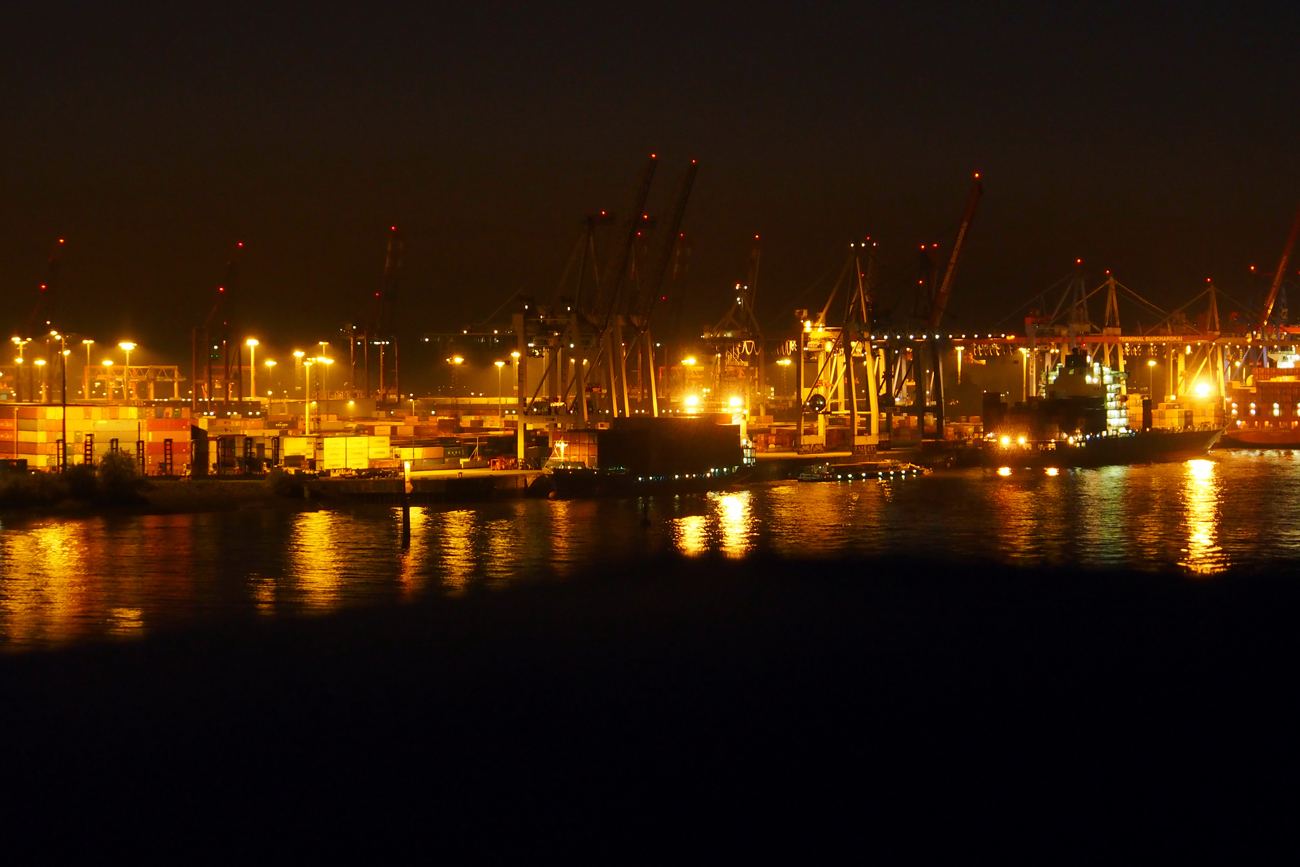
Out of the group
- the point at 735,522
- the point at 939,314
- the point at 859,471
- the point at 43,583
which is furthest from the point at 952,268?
the point at 43,583

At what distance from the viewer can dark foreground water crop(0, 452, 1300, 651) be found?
16.4 metres

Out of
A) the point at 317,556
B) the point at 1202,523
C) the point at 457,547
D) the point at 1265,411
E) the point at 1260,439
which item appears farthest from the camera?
the point at 1265,411

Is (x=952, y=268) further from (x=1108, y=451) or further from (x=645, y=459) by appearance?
(x=645, y=459)

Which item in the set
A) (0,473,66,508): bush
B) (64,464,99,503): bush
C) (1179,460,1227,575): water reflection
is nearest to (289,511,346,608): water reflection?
(64,464,99,503): bush

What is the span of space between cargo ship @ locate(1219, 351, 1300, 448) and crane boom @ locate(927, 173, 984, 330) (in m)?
19.0

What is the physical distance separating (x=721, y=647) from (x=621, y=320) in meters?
26.2

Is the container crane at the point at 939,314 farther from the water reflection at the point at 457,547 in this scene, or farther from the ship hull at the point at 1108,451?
the water reflection at the point at 457,547

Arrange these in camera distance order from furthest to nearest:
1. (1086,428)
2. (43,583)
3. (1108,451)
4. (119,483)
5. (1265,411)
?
(1265,411), (1086,428), (1108,451), (119,483), (43,583)

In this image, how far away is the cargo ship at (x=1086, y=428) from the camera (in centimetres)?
4784

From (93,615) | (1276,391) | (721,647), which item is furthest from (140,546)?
(1276,391)

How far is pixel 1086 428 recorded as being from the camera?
50.5 metres

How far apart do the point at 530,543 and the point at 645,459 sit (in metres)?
11.6

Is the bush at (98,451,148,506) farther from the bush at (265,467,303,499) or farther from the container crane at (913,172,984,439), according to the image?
the container crane at (913,172,984,439)

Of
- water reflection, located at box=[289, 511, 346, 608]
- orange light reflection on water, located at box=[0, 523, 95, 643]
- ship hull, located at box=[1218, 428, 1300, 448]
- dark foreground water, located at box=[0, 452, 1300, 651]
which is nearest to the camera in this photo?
orange light reflection on water, located at box=[0, 523, 95, 643]
